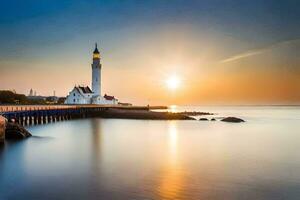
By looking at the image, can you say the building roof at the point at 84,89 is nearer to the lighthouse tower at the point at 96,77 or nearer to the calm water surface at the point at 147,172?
the lighthouse tower at the point at 96,77

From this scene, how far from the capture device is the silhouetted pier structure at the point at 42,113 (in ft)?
115

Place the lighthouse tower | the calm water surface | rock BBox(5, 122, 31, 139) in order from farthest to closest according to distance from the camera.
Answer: the lighthouse tower < rock BBox(5, 122, 31, 139) < the calm water surface

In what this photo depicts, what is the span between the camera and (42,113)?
47031 mm

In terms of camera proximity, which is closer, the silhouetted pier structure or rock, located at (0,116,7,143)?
rock, located at (0,116,7,143)

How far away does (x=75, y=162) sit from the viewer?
18.4 meters

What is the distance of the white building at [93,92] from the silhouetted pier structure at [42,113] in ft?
58.6

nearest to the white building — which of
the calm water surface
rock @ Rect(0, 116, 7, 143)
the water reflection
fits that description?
the calm water surface

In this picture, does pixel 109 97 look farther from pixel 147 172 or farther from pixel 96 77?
pixel 147 172

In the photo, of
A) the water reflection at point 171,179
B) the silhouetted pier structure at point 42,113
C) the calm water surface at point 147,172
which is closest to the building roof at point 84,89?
the silhouetted pier structure at point 42,113

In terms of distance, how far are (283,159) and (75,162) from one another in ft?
44.6

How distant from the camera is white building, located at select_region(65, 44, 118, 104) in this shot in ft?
304

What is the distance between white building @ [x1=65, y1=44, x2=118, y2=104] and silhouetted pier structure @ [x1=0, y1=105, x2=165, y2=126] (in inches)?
703

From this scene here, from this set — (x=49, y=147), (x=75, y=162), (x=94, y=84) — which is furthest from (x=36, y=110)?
(x=94, y=84)

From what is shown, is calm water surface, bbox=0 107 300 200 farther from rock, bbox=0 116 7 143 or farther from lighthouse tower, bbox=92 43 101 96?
lighthouse tower, bbox=92 43 101 96
